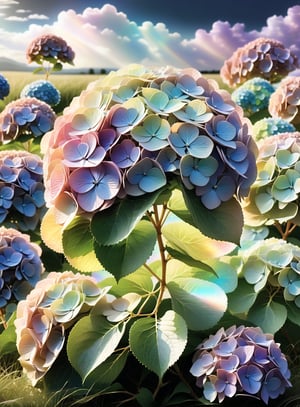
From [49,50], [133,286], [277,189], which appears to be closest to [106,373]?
[133,286]

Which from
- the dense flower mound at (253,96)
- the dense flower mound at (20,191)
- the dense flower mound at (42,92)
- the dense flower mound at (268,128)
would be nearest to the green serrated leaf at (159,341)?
the dense flower mound at (20,191)

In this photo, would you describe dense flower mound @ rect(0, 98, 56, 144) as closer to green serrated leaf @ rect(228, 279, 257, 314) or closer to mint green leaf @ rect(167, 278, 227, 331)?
green serrated leaf @ rect(228, 279, 257, 314)

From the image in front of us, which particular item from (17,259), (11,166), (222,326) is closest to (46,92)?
(11,166)

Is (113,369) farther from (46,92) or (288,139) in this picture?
(46,92)

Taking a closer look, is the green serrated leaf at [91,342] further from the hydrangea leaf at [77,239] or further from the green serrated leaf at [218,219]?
the green serrated leaf at [218,219]

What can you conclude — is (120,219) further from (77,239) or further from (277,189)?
(277,189)

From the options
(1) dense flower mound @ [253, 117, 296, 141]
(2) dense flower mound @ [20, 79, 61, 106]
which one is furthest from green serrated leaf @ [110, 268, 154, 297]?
(2) dense flower mound @ [20, 79, 61, 106]
